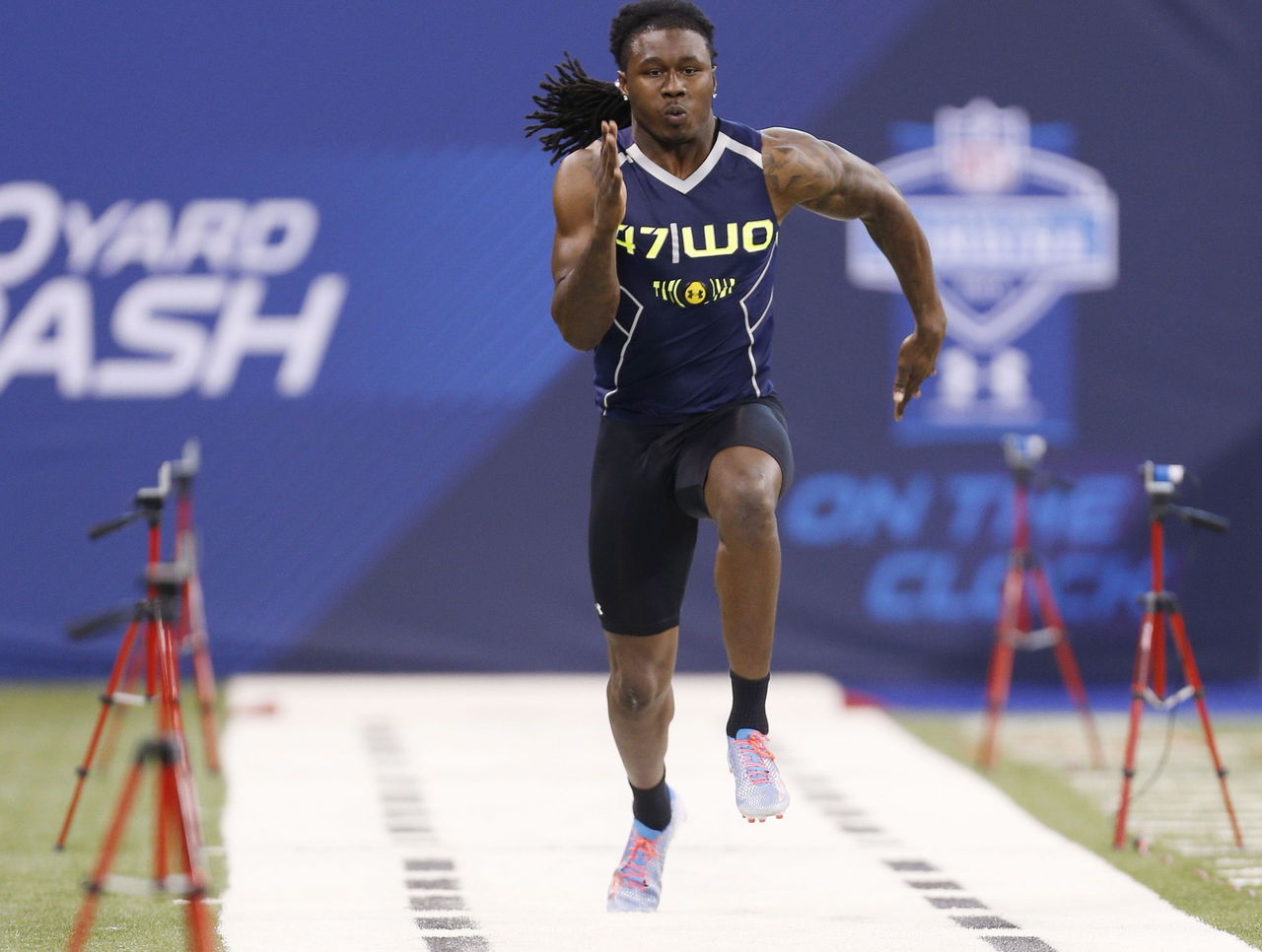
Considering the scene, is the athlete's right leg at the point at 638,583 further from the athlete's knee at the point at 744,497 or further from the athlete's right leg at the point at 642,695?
the athlete's knee at the point at 744,497

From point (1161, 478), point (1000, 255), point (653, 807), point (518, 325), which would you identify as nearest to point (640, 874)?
point (653, 807)

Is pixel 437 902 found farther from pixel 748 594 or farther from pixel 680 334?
pixel 680 334

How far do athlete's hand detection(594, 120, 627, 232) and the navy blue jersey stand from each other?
0.31 meters

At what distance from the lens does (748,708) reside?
4.14 metres

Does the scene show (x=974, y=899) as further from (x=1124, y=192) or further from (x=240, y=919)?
(x=1124, y=192)

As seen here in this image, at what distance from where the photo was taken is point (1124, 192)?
908 cm

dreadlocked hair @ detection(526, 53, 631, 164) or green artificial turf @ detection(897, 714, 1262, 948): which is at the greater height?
dreadlocked hair @ detection(526, 53, 631, 164)

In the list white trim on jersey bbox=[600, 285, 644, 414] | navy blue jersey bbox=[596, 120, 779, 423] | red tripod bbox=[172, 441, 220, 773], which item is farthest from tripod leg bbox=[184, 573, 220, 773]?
navy blue jersey bbox=[596, 120, 779, 423]

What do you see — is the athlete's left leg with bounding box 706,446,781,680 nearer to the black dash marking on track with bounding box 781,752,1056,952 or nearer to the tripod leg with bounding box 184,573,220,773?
the black dash marking on track with bounding box 781,752,1056,952

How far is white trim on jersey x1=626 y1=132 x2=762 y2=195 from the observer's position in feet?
13.8

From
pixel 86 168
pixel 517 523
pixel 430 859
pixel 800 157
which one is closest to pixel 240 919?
pixel 430 859

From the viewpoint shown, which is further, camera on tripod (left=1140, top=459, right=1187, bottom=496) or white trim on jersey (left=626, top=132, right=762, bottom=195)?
camera on tripod (left=1140, top=459, right=1187, bottom=496)

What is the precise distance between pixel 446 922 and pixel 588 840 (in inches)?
56.2

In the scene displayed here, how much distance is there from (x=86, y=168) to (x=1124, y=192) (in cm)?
478
